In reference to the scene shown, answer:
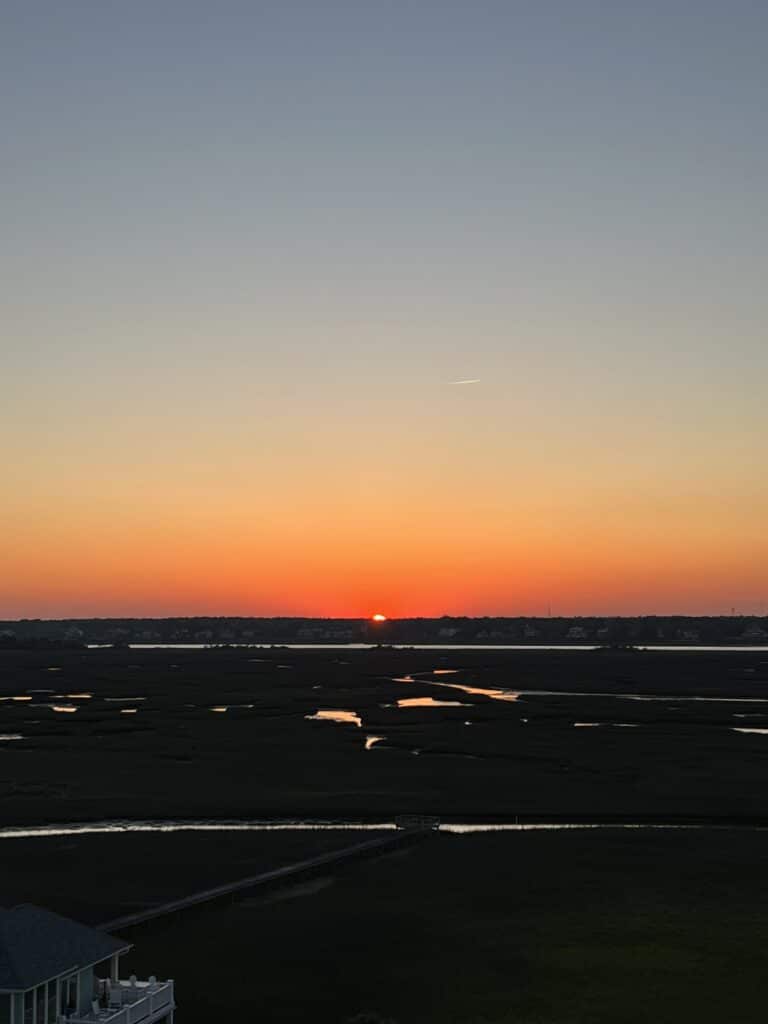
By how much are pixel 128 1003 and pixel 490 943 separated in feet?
50.4

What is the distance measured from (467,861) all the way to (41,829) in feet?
74.3

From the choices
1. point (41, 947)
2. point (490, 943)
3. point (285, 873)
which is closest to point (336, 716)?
point (285, 873)

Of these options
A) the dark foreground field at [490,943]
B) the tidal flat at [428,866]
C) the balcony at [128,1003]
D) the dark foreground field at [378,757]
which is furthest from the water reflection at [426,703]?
the balcony at [128,1003]

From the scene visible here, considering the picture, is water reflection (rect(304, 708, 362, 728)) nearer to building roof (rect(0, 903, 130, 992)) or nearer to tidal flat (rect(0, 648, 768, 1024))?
tidal flat (rect(0, 648, 768, 1024))

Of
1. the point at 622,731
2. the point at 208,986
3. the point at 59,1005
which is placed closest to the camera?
the point at 59,1005

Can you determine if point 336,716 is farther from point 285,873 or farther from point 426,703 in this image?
point 285,873

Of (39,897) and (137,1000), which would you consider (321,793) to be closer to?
(39,897)

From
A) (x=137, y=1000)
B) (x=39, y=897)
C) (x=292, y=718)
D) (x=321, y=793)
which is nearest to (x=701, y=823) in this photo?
(x=321, y=793)

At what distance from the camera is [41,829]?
190 feet

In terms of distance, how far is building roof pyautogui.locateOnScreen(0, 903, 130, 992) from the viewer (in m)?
24.3

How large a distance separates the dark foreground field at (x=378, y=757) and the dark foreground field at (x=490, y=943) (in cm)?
1442

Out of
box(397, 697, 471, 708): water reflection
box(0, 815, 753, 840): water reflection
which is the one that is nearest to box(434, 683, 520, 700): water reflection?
box(397, 697, 471, 708): water reflection

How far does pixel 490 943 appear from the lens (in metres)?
38.6

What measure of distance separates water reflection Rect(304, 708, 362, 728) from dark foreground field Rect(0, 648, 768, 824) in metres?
1.60
